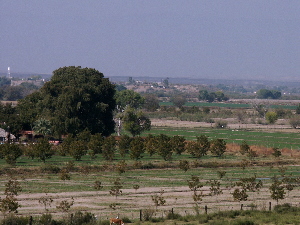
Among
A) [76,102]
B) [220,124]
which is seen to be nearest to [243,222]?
[76,102]

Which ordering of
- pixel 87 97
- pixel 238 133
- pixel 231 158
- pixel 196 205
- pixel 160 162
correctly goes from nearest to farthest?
1. pixel 196 205
2. pixel 160 162
3. pixel 231 158
4. pixel 87 97
5. pixel 238 133

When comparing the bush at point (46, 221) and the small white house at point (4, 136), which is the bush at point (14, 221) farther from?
the small white house at point (4, 136)

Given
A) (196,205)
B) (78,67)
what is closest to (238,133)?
Answer: (78,67)

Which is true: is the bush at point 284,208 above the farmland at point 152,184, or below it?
above

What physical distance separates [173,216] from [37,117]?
4899cm

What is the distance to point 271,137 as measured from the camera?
88.8 m

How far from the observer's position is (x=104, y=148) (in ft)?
194

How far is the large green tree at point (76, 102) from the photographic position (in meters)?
72.2

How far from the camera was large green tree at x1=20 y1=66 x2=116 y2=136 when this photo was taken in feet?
237

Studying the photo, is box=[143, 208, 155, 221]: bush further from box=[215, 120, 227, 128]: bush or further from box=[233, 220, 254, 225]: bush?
box=[215, 120, 227, 128]: bush

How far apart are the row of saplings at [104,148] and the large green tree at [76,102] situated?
13.4 ft

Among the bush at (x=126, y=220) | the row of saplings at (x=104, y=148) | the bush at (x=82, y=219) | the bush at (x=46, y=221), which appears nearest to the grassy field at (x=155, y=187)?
the bush at (x=126, y=220)

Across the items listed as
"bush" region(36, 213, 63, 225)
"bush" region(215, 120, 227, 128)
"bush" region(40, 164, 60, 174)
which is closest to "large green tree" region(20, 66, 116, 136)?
"bush" region(40, 164, 60, 174)

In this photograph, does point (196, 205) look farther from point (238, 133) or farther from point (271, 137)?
point (238, 133)
